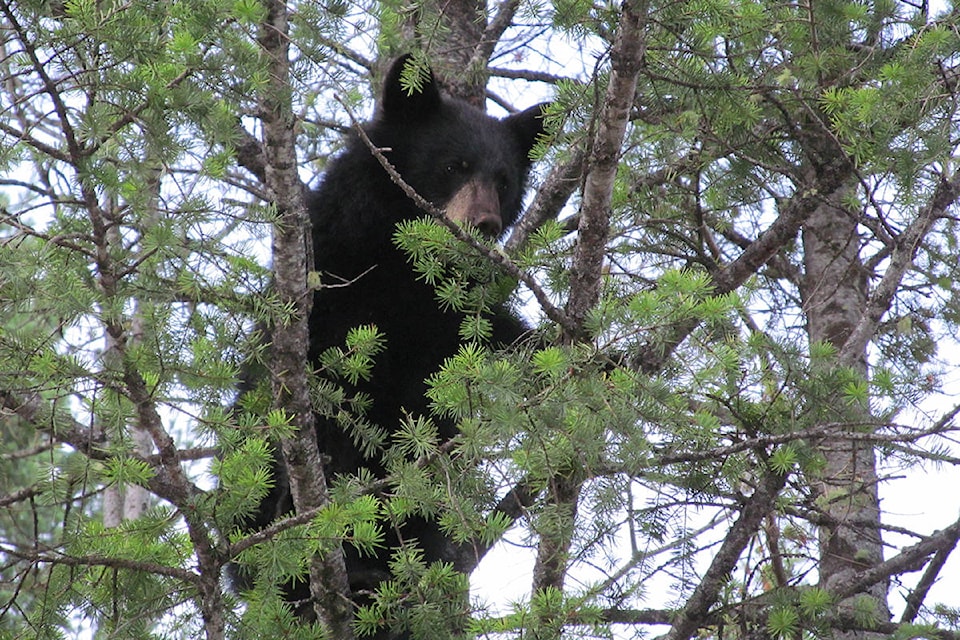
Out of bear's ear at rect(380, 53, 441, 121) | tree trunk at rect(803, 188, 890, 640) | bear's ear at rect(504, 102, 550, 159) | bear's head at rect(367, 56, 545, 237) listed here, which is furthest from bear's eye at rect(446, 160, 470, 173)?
tree trunk at rect(803, 188, 890, 640)

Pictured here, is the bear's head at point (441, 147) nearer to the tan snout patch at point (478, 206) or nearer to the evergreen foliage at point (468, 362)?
the tan snout patch at point (478, 206)

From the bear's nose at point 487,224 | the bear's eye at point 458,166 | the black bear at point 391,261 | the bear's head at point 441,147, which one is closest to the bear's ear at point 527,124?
the bear's head at point 441,147

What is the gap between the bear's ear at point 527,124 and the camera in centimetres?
527

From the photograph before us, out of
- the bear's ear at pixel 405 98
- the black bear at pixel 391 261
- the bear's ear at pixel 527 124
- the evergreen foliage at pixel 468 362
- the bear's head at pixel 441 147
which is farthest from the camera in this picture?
the bear's ear at pixel 527 124

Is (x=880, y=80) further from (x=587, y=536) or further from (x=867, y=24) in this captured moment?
(x=587, y=536)

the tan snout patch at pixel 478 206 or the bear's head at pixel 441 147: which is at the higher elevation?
the bear's head at pixel 441 147

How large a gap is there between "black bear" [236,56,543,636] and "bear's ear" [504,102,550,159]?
0.32 m

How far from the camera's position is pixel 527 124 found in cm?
527

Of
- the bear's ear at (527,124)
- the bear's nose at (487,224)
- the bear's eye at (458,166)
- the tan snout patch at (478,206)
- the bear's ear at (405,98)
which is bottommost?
the bear's nose at (487,224)

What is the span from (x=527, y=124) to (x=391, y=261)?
3.92 feet

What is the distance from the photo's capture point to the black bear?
14.2 feet

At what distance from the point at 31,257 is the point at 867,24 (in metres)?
2.82

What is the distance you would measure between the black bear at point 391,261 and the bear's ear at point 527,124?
318mm

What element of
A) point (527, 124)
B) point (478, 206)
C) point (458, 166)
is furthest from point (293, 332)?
point (527, 124)
